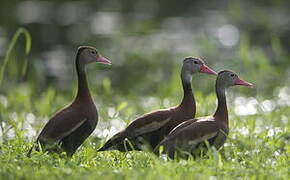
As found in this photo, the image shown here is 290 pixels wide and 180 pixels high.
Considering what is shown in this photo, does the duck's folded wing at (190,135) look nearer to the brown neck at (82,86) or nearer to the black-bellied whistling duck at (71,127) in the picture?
the black-bellied whistling duck at (71,127)

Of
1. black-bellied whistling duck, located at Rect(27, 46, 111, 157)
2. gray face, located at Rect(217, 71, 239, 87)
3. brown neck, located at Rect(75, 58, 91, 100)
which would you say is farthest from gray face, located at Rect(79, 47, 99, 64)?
gray face, located at Rect(217, 71, 239, 87)

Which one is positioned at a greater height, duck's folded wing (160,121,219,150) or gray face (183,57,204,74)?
gray face (183,57,204,74)

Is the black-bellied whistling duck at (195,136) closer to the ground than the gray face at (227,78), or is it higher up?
closer to the ground

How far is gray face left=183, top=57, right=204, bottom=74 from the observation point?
→ 9.17 metres

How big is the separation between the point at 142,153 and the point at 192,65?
1287 mm

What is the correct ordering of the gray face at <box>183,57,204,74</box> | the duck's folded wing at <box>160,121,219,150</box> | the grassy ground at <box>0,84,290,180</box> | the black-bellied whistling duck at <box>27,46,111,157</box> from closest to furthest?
the grassy ground at <box>0,84,290,180</box>
the duck's folded wing at <box>160,121,219,150</box>
the black-bellied whistling duck at <box>27,46,111,157</box>
the gray face at <box>183,57,204,74</box>

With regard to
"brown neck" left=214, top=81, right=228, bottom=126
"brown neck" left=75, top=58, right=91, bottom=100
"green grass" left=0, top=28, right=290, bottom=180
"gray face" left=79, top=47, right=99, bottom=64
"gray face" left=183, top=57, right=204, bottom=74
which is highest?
"gray face" left=79, top=47, right=99, bottom=64

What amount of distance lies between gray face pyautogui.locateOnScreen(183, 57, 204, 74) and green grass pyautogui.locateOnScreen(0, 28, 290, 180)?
870mm

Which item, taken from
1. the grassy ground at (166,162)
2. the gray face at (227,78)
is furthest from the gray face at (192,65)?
the grassy ground at (166,162)

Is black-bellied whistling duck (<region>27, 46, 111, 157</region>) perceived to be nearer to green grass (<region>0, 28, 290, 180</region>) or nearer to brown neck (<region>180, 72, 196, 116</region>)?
green grass (<region>0, 28, 290, 180</region>)

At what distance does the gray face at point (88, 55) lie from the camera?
899cm

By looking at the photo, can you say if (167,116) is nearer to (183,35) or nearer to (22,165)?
(22,165)

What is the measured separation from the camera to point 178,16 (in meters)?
20.8

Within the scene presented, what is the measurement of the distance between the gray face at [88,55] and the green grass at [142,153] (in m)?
0.80
